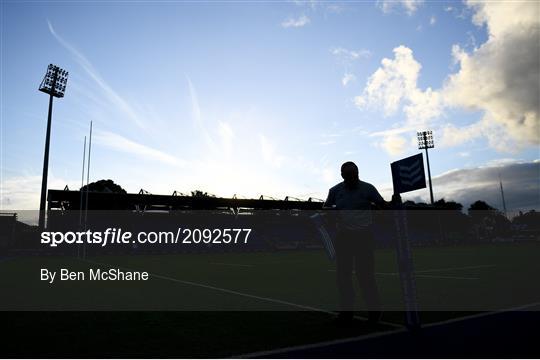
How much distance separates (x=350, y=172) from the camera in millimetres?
4617

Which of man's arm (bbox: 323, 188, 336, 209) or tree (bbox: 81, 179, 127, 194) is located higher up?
tree (bbox: 81, 179, 127, 194)

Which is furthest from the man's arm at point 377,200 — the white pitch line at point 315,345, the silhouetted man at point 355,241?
the white pitch line at point 315,345

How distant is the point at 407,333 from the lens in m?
3.85

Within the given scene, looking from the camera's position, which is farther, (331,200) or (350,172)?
(331,200)

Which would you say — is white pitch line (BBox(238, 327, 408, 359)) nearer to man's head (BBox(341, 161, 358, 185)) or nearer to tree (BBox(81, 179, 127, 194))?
man's head (BBox(341, 161, 358, 185))

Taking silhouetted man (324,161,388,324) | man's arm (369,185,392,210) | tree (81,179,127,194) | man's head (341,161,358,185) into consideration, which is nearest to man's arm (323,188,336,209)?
silhouetted man (324,161,388,324)

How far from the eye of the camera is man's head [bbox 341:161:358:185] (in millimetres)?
4617

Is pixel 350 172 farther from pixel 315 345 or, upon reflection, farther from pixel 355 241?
pixel 315 345

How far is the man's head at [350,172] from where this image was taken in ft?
15.1

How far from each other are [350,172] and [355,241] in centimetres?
87

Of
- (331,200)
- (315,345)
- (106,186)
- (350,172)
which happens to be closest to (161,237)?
(106,186)

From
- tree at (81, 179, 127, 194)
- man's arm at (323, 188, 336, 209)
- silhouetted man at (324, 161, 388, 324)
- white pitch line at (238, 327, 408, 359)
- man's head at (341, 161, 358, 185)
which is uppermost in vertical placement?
tree at (81, 179, 127, 194)

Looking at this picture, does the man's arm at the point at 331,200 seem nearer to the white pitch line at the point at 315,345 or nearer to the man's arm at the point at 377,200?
the man's arm at the point at 377,200

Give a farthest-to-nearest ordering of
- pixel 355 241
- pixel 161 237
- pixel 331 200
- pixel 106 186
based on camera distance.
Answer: pixel 106 186
pixel 161 237
pixel 331 200
pixel 355 241
